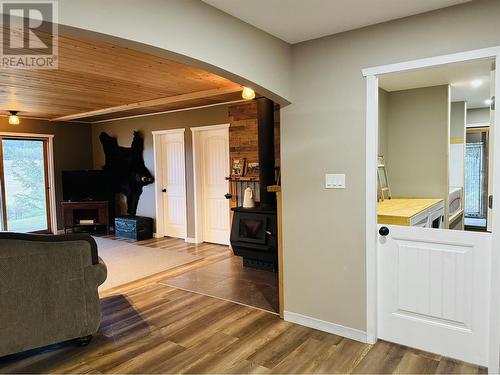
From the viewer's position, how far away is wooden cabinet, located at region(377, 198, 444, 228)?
9.30 feet

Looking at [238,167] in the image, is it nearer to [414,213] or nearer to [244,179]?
[244,179]

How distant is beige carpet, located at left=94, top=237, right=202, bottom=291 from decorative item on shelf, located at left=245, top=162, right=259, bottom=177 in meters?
1.49

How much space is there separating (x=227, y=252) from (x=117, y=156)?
3.45 metres

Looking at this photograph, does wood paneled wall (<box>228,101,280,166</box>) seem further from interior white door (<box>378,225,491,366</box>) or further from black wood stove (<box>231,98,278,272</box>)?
interior white door (<box>378,225,491,366</box>)

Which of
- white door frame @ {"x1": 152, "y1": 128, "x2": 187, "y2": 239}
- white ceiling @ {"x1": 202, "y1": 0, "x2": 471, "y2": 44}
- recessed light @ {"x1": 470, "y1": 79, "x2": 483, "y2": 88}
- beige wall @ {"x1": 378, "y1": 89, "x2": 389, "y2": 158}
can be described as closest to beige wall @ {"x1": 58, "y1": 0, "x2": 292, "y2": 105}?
white ceiling @ {"x1": 202, "y1": 0, "x2": 471, "y2": 44}

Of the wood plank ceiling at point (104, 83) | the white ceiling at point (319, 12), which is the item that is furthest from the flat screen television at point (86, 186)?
the white ceiling at point (319, 12)

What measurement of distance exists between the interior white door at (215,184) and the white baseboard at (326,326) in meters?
3.03

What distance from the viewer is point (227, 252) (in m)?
5.60

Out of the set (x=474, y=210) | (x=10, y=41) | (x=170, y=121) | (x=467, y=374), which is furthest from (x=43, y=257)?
(x=170, y=121)

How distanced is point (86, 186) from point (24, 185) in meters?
1.12

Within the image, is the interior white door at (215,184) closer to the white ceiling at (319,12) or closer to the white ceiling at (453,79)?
the white ceiling at (453,79)

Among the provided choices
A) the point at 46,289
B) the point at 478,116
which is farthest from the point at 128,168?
the point at 478,116

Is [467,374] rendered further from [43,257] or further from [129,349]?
[43,257]

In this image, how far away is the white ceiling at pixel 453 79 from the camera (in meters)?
3.38
